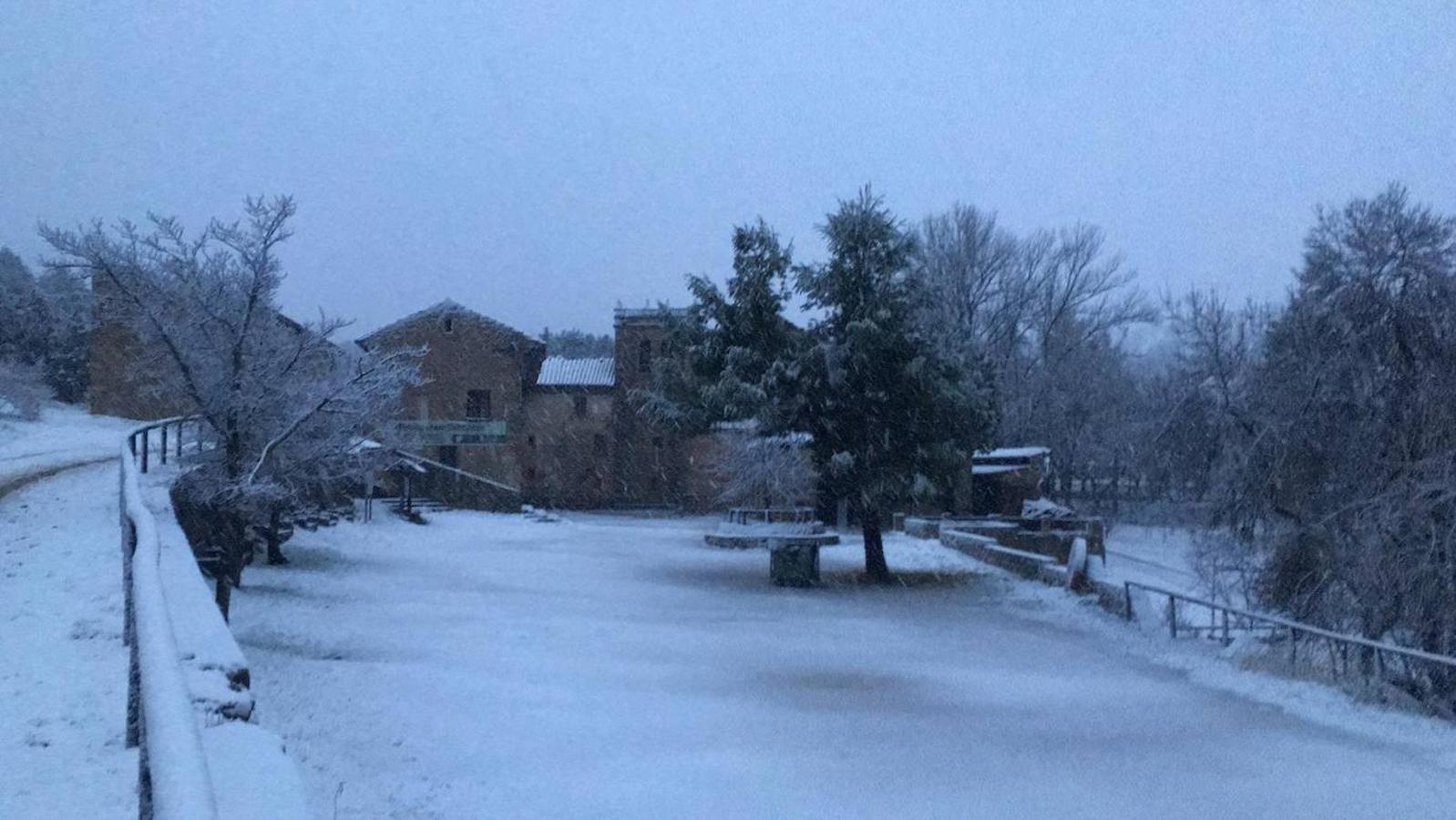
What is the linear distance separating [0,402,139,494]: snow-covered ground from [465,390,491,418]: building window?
15618 millimetres

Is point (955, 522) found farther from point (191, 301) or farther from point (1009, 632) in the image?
point (191, 301)

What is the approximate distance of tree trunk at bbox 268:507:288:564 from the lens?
20391 millimetres

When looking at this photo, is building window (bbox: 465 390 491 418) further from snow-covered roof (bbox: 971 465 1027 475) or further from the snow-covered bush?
snow-covered roof (bbox: 971 465 1027 475)

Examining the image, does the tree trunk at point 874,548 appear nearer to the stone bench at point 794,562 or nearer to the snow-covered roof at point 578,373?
the stone bench at point 794,562

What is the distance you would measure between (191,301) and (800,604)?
1111 cm

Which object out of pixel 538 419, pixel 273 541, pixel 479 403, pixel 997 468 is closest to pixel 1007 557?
pixel 273 541

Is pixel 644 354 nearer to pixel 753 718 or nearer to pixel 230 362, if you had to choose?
pixel 230 362

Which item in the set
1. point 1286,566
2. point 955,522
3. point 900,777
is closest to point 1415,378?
point 1286,566

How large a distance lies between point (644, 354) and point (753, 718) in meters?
Result: 43.5

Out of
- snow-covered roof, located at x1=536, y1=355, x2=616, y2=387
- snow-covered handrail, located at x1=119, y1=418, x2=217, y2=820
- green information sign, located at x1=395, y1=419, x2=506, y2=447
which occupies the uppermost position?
snow-covered roof, located at x1=536, y1=355, x2=616, y2=387

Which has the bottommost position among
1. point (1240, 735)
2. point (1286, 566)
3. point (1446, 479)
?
point (1240, 735)

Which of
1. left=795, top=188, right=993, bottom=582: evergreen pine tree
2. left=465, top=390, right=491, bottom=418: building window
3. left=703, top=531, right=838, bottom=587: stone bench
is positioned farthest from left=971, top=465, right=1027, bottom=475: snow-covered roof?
left=703, top=531, right=838, bottom=587: stone bench

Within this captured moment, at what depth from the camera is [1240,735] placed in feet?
38.3

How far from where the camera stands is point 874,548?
84.2 feet
